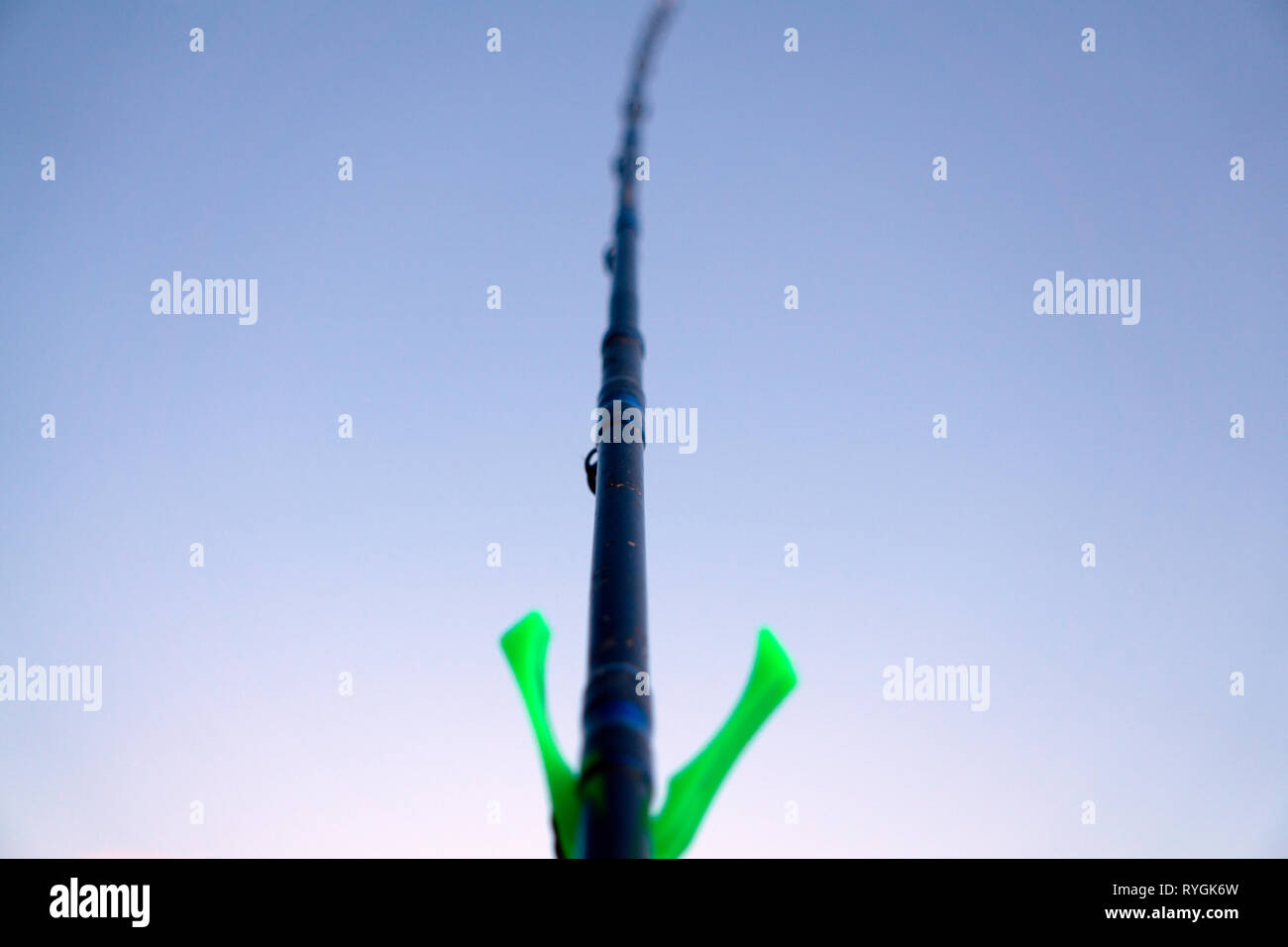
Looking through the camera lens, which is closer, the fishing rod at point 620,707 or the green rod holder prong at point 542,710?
the fishing rod at point 620,707

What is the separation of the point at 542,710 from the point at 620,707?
0.43 meters

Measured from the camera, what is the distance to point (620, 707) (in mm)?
3273

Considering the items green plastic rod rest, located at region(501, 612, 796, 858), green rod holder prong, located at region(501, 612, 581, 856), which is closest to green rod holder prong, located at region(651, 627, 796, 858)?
green plastic rod rest, located at region(501, 612, 796, 858)

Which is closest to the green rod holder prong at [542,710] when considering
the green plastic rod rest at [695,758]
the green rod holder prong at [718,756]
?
the green plastic rod rest at [695,758]

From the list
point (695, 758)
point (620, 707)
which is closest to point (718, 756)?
point (695, 758)

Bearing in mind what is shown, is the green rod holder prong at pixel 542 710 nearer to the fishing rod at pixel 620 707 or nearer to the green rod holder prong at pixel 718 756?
the fishing rod at pixel 620 707

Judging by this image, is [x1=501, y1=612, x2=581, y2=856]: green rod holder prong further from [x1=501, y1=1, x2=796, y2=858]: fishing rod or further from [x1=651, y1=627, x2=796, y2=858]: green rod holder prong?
[x1=651, y1=627, x2=796, y2=858]: green rod holder prong

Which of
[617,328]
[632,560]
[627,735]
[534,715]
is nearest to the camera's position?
[627,735]

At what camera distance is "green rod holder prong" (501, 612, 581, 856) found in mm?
3232

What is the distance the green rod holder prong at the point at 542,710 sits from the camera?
10.6 ft
